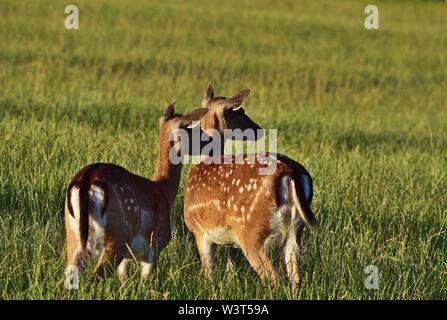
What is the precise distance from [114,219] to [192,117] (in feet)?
2.64

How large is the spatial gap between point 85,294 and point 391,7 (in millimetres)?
32016

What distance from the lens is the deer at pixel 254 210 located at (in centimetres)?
515

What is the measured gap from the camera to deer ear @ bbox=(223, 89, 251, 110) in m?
5.90

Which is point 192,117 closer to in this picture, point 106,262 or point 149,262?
point 149,262

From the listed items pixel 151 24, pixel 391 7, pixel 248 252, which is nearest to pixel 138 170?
pixel 248 252

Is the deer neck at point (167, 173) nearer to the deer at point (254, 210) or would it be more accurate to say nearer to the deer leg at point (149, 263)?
the deer at point (254, 210)

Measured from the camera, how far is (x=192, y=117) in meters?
5.22

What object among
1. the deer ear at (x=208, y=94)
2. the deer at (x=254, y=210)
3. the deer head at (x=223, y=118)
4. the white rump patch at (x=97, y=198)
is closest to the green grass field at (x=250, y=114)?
the deer at (x=254, y=210)

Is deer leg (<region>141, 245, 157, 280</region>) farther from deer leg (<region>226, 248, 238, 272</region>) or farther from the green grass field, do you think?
deer leg (<region>226, 248, 238, 272</region>)

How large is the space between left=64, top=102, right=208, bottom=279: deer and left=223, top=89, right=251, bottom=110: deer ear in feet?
2.43

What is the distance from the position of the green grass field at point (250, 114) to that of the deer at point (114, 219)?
15 centimetres

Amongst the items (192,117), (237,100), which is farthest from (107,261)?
(237,100)

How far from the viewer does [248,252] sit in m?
5.20
